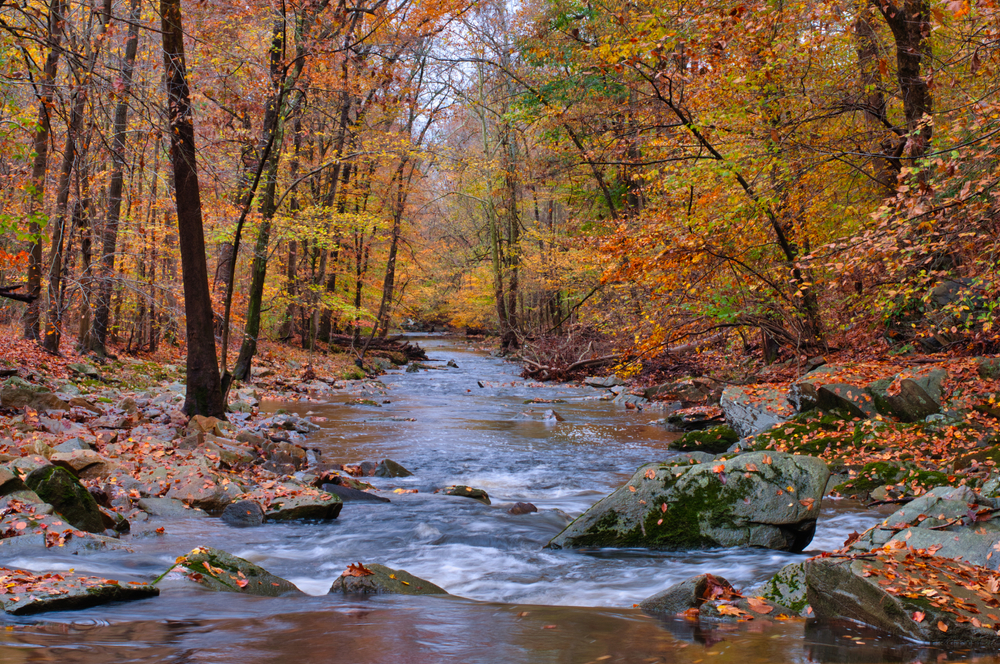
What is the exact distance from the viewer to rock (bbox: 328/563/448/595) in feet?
14.6

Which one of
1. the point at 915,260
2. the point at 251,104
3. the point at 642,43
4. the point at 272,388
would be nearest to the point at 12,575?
the point at 251,104

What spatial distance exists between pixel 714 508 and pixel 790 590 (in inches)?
67.5

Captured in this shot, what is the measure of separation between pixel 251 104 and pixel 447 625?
847 centimetres

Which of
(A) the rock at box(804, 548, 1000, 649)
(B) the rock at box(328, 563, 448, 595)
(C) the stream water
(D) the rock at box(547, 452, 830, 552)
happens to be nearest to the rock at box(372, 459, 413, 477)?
(C) the stream water

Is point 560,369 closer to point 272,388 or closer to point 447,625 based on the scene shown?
point 272,388

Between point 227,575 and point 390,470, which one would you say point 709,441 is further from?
point 227,575

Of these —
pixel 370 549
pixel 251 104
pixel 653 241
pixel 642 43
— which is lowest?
pixel 370 549

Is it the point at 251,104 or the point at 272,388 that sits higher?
the point at 251,104

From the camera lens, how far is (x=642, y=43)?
9812 mm

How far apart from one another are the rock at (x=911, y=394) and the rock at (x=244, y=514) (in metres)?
7.81

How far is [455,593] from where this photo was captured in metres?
4.99

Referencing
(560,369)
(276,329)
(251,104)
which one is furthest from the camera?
(276,329)

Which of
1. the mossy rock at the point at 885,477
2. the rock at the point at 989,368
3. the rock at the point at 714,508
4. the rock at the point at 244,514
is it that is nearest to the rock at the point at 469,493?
the rock at the point at 714,508

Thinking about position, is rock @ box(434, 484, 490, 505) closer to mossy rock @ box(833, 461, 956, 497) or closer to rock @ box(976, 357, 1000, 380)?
mossy rock @ box(833, 461, 956, 497)
